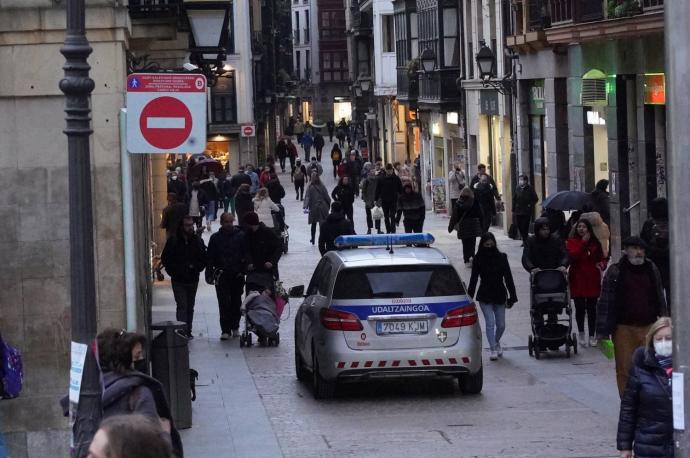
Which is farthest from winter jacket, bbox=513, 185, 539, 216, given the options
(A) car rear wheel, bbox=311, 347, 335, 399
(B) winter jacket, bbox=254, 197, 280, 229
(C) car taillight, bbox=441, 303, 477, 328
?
(C) car taillight, bbox=441, 303, 477, 328

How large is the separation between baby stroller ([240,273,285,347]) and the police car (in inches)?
147

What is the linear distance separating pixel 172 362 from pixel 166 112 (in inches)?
160

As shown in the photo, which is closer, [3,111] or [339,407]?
[3,111]

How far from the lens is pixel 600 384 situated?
53.6 ft

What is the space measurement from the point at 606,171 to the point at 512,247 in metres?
3.51

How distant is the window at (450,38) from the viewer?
45.3 m

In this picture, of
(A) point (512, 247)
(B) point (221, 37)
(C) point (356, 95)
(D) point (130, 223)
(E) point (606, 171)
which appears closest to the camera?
(D) point (130, 223)

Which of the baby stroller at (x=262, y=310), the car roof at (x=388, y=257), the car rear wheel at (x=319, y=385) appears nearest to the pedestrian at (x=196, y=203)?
the baby stroller at (x=262, y=310)

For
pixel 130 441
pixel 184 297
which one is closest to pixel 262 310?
pixel 184 297

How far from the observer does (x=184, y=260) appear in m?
19.4

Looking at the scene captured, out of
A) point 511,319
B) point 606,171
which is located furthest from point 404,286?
point 606,171

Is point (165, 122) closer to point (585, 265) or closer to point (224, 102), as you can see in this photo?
point (585, 265)

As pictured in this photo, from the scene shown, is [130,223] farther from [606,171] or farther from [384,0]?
[384,0]

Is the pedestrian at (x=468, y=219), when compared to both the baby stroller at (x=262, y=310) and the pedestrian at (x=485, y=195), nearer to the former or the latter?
the pedestrian at (x=485, y=195)
